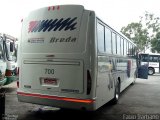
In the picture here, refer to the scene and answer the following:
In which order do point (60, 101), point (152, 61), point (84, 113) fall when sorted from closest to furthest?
point (60, 101) → point (84, 113) → point (152, 61)

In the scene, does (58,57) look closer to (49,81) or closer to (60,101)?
(49,81)

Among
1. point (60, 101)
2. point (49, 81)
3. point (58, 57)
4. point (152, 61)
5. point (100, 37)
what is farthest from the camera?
point (152, 61)

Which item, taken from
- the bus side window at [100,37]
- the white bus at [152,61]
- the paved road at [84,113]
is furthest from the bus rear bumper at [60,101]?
the white bus at [152,61]

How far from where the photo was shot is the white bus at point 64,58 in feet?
19.8

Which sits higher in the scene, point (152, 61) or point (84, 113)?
point (152, 61)

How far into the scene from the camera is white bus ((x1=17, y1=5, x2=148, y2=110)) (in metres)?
6.04

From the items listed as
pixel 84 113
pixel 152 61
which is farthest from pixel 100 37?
pixel 152 61

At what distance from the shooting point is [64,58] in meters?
6.24

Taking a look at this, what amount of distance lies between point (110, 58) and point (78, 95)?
2.15m

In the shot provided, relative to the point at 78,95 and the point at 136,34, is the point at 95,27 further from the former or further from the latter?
the point at 136,34

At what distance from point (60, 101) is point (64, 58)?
3.54 ft

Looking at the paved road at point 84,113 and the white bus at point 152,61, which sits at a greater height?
the white bus at point 152,61

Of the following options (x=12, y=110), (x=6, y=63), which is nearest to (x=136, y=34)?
(x=6, y=63)

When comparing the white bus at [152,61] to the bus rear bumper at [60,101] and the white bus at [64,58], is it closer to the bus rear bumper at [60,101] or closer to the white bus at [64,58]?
the white bus at [64,58]
